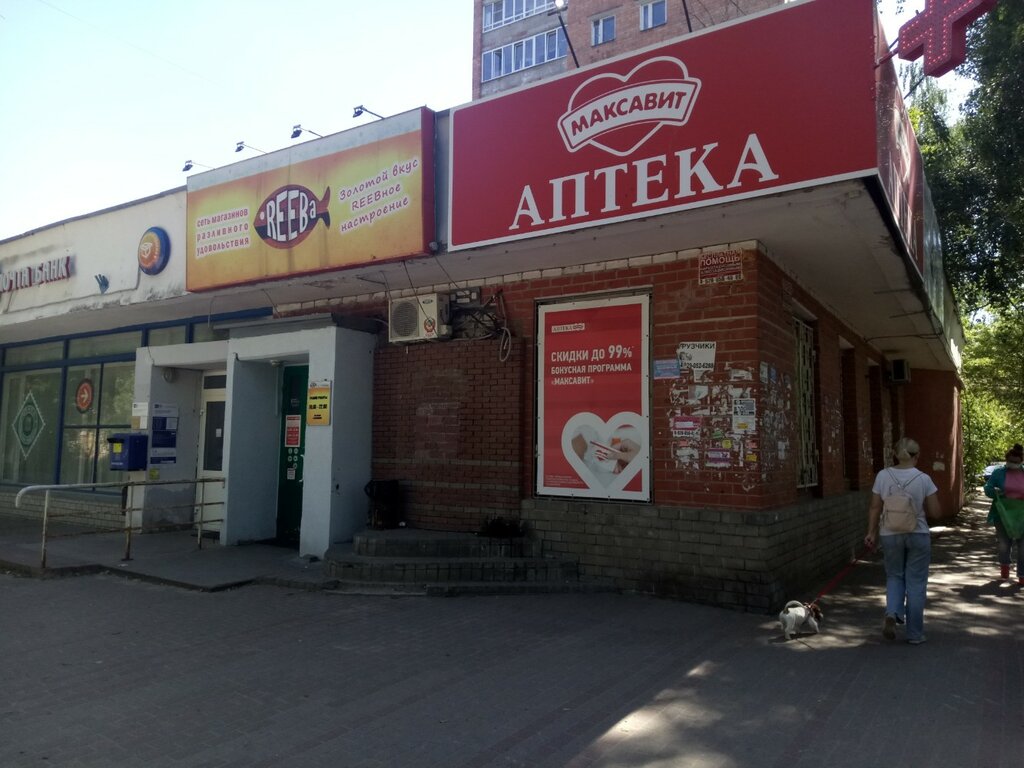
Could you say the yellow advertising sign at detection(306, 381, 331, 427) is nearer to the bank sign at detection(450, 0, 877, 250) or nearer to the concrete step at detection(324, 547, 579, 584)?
the concrete step at detection(324, 547, 579, 584)

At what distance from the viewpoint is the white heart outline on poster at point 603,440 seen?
7.59 meters

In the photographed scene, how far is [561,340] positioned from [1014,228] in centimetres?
1051

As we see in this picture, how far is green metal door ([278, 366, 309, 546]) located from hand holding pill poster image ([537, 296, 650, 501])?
3758mm

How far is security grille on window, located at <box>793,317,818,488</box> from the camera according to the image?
877 cm

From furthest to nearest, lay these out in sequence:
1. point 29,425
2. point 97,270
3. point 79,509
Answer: point 29,425, point 79,509, point 97,270

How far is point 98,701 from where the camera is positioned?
4.48 metres

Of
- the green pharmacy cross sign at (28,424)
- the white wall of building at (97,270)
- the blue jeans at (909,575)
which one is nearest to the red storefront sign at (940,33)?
the blue jeans at (909,575)

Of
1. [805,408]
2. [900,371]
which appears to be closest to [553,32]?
[900,371]

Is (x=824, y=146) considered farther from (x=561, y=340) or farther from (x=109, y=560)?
(x=109, y=560)

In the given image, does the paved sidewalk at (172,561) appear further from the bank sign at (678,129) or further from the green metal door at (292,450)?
the bank sign at (678,129)

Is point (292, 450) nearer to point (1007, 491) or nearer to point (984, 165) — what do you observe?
point (1007, 491)

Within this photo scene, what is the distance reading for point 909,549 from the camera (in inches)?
230

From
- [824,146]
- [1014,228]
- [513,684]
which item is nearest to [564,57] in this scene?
[1014,228]

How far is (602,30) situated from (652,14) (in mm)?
2778
